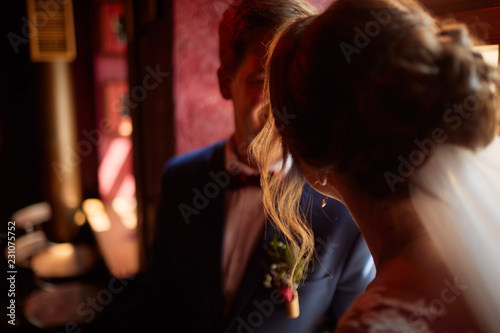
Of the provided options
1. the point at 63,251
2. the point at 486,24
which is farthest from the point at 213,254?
the point at 63,251

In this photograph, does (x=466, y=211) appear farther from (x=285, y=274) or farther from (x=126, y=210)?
(x=126, y=210)

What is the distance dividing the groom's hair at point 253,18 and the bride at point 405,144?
447 millimetres

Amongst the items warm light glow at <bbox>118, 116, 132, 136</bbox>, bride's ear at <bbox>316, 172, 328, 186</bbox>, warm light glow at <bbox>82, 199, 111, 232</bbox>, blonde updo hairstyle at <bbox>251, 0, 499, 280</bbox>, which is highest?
blonde updo hairstyle at <bbox>251, 0, 499, 280</bbox>

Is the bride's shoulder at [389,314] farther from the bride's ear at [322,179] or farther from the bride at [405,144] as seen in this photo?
the bride's ear at [322,179]

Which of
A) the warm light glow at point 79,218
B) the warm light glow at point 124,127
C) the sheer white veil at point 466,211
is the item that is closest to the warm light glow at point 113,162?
the warm light glow at point 124,127

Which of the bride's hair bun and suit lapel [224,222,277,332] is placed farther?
suit lapel [224,222,277,332]

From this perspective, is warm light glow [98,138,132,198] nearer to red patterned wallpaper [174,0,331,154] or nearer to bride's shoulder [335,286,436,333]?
red patterned wallpaper [174,0,331,154]

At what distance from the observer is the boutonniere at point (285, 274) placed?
1.32 metres

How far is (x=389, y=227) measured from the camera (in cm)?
→ 83

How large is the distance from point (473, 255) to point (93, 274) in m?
3.72

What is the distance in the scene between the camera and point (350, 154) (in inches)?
31.1

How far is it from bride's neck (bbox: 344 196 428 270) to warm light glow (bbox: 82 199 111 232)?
6.42m

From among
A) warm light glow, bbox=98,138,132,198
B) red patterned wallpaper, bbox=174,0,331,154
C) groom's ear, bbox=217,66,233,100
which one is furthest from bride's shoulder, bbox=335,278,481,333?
warm light glow, bbox=98,138,132,198

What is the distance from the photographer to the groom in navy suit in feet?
4.47
